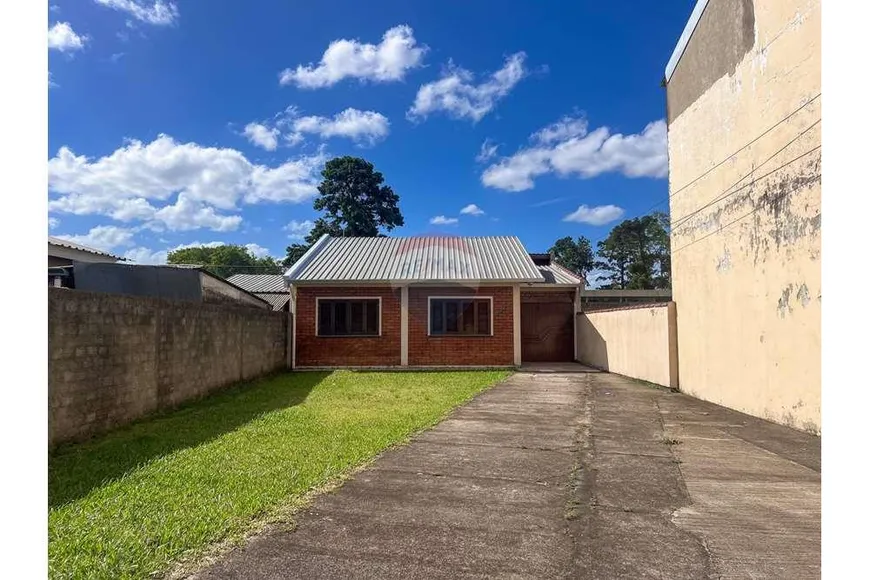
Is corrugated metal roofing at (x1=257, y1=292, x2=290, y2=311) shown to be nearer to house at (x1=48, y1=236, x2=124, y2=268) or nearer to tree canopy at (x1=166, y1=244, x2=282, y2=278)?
house at (x1=48, y1=236, x2=124, y2=268)

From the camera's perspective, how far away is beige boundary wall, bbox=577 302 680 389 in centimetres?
988

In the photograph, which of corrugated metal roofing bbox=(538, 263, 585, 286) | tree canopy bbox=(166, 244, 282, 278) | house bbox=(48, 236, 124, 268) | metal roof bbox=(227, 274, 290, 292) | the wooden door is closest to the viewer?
house bbox=(48, 236, 124, 268)

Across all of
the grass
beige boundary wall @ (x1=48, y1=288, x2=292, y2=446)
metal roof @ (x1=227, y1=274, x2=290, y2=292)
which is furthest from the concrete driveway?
metal roof @ (x1=227, y1=274, x2=290, y2=292)

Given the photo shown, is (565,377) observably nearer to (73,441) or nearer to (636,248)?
(73,441)

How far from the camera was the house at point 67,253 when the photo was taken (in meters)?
12.2

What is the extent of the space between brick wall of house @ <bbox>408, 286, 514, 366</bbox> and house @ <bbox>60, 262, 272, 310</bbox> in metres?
5.31

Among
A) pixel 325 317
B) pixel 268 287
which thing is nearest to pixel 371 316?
pixel 325 317

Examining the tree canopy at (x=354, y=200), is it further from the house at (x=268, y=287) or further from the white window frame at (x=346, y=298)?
the white window frame at (x=346, y=298)

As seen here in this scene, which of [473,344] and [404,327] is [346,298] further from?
[473,344]

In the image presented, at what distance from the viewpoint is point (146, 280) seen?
384 inches

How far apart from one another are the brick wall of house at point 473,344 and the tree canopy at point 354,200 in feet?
→ 85.7

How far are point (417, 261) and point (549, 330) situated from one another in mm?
4890
